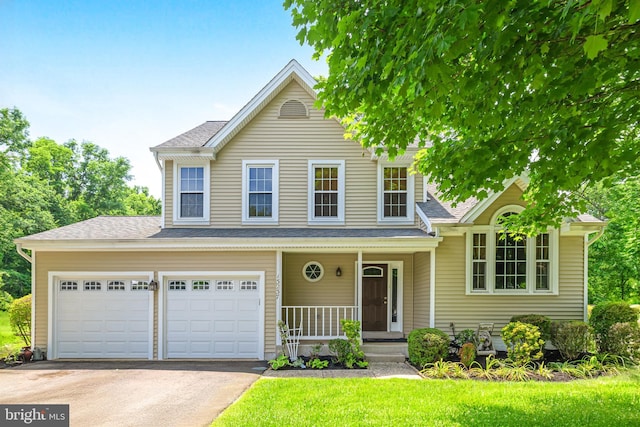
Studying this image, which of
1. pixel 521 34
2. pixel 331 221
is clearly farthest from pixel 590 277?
pixel 521 34

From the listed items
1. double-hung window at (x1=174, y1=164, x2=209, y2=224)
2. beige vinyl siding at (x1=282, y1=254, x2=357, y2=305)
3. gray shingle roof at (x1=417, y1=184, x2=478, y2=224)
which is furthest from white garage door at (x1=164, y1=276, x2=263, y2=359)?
gray shingle roof at (x1=417, y1=184, x2=478, y2=224)

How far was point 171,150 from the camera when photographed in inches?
461

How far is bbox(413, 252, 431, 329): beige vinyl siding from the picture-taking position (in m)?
11.2

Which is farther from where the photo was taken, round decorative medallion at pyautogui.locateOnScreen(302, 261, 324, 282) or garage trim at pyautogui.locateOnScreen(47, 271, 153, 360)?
round decorative medallion at pyautogui.locateOnScreen(302, 261, 324, 282)

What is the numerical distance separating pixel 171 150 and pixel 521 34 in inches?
391

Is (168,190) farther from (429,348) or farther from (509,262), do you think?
(509,262)

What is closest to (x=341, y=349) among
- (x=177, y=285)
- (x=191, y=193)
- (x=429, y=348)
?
(x=429, y=348)

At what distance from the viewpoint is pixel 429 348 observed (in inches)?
371

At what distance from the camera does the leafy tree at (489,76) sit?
11.9 ft

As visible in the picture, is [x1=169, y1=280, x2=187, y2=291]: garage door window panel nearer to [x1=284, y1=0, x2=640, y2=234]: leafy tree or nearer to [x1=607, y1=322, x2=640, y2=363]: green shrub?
[x1=284, y1=0, x2=640, y2=234]: leafy tree

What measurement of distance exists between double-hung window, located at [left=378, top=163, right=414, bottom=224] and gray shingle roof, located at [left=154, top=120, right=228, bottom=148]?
17.8 feet

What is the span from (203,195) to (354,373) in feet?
21.5

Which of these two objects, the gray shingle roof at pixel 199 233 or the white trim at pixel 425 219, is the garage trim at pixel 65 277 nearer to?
the gray shingle roof at pixel 199 233

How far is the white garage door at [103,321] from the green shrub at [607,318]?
11447 mm
